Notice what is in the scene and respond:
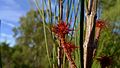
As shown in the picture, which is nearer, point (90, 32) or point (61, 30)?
point (90, 32)

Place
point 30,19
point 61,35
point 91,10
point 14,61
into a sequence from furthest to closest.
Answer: point 14,61 → point 30,19 → point 61,35 → point 91,10

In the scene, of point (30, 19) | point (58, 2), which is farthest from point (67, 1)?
point (30, 19)

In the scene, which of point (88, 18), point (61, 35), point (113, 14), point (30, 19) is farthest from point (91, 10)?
point (30, 19)

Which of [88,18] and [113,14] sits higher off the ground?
[113,14]

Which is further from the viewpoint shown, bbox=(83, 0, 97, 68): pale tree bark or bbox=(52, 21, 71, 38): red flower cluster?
bbox=(52, 21, 71, 38): red flower cluster

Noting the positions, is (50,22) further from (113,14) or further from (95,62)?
(113,14)

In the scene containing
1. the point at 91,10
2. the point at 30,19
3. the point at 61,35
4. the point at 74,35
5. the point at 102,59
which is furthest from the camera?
the point at 30,19

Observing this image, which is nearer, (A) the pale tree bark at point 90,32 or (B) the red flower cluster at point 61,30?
(A) the pale tree bark at point 90,32

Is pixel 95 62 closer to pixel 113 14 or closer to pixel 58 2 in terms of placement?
pixel 58 2

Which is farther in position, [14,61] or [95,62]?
[14,61]
